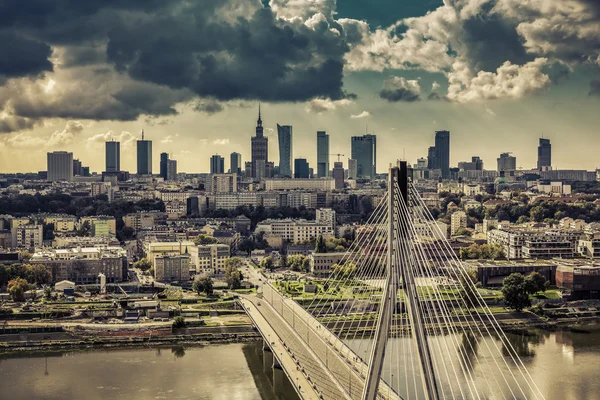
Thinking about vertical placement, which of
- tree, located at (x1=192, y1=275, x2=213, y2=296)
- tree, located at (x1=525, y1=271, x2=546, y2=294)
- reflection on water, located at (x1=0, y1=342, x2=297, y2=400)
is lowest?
reflection on water, located at (x1=0, y1=342, x2=297, y2=400)

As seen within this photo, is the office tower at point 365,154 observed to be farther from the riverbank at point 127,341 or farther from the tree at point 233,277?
the riverbank at point 127,341

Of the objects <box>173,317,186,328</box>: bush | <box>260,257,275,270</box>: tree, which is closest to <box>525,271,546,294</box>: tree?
<box>173,317,186,328</box>: bush

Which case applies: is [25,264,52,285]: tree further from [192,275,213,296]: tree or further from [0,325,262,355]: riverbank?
[0,325,262,355]: riverbank

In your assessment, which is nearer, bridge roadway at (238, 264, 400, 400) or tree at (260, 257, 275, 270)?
bridge roadway at (238, 264, 400, 400)

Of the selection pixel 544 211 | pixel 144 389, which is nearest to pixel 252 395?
pixel 144 389

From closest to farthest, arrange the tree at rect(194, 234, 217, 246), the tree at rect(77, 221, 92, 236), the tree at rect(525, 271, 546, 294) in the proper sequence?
the tree at rect(525, 271, 546, 294)
the tree at rect(194, 234, 217, 246)
the tree at rect(77, 221, 92, 236)

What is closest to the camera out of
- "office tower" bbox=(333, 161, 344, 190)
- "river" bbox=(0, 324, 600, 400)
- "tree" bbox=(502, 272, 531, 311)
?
"river" bbox=(0, 324, 600, 400)
